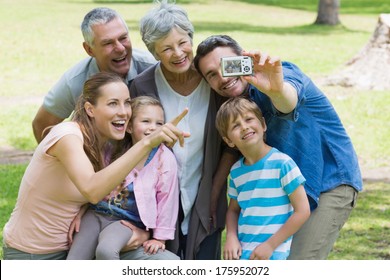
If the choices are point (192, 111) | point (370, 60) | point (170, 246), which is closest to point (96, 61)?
point (192, 111)

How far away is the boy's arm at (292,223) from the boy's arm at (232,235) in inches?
5.7

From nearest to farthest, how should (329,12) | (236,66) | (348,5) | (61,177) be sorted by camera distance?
1. (236,66)
2. (61,177)
3. (329,12)
4. (348,5)

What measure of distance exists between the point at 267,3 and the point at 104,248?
29136 millimetres

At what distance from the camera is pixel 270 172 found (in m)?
4.20

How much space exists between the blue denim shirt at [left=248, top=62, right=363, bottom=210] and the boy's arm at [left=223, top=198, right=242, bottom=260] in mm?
385

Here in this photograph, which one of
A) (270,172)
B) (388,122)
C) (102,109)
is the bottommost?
(388,122)

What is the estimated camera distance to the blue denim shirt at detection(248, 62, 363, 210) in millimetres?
4203

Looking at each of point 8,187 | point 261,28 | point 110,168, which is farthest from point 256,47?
point 110,168

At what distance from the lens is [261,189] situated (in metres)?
4.21

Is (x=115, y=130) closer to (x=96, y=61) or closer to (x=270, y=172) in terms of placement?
(x=270, y=172)

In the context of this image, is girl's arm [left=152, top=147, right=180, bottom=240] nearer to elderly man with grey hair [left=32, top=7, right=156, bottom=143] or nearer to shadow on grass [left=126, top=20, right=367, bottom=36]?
elderly man with grey hair [left=32, top=7, right=156, bottom=143]

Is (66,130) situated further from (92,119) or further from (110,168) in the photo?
(110,168)

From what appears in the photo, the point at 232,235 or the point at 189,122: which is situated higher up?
the point at 189,122

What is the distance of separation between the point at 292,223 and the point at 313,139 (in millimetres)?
426
